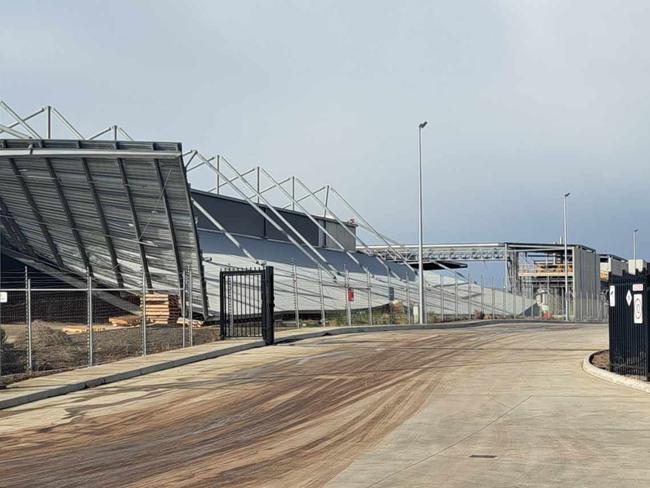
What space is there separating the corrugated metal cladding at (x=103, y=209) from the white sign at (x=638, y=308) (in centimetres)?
1786

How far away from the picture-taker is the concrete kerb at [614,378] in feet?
50.5

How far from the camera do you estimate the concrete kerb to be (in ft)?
50.5

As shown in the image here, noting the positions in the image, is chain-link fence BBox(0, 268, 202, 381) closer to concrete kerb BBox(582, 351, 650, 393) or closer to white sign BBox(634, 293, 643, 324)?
concrete kerb BBox(582, 351, 650, 393)

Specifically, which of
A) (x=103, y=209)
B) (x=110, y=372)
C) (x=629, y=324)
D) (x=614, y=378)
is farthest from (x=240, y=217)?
(x=614, y=378)

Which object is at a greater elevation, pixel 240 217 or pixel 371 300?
pixel 240 217

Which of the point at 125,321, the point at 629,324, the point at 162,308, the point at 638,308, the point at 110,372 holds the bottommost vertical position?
the point at 110,372

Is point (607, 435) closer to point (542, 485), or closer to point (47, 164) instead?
point (542, 485)

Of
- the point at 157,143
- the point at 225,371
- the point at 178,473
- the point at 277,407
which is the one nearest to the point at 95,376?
the point at 225,371

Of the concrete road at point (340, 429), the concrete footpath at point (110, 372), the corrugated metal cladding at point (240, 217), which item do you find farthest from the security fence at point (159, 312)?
the corrugated metal cladding at point (240, 217)

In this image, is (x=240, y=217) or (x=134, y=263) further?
(x=240, y=217)

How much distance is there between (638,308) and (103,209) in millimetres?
25370

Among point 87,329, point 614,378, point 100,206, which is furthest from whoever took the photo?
point 100,206

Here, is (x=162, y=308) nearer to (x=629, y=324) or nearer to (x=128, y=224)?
(x=128, y=224)

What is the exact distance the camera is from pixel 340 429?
11.6m
